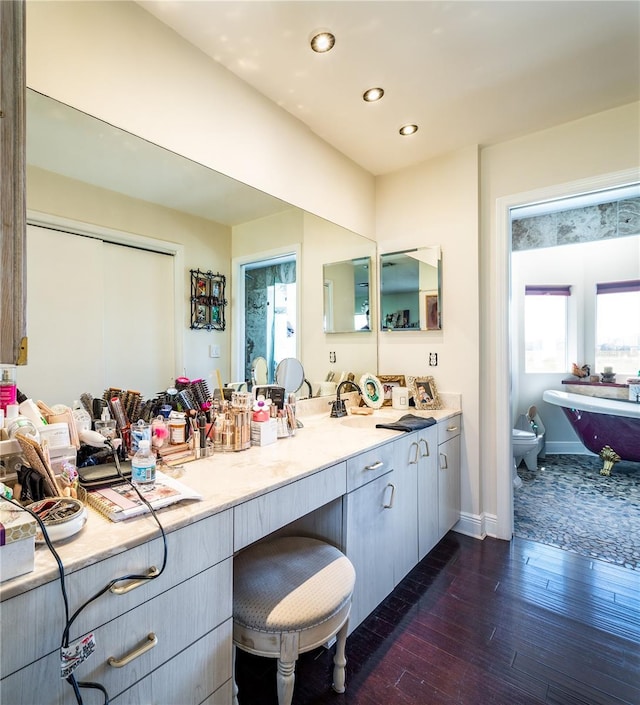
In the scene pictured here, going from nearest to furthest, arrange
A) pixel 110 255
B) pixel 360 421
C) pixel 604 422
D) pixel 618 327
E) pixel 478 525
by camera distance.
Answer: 1. pixel 110 255
2. pixel 360 421
3. pixel 478 525
4. pixel 604 422
5. pixel 618 327

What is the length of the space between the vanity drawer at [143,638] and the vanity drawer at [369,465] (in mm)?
618

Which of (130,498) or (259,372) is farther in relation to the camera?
(259,372)

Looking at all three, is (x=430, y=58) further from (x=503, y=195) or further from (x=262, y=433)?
(x=262, y=433)

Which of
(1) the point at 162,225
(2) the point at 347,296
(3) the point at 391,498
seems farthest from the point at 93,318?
(2) the point at 347,296

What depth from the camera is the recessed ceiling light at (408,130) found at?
2.26 meters

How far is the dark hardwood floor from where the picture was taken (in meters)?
1.33

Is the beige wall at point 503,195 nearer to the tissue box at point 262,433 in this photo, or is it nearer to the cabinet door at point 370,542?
the cabinet door at point 370,542

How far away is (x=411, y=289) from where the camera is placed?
2.75 m

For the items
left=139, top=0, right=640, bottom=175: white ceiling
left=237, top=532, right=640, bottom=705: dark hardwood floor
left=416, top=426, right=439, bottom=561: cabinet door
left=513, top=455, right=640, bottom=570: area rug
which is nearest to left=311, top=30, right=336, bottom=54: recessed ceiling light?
left=139, top=0, right=640, bottom=175: white ceiling

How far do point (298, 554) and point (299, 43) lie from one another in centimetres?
215

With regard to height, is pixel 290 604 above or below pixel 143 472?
below

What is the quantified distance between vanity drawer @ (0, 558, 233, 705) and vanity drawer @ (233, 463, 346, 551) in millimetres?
103

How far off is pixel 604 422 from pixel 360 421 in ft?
10.1

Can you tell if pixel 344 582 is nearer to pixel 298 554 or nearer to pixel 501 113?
pixel 298 554
